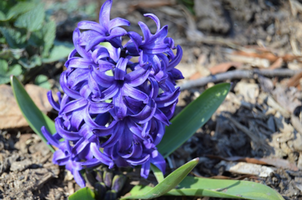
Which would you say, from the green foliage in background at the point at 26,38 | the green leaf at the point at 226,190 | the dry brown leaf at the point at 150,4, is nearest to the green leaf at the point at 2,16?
the green foliage in background at the point at 26,38

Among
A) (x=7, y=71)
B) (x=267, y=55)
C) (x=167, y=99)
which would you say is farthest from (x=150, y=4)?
(x=167, y=99)

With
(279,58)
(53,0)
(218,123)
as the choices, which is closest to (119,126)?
(218,123)

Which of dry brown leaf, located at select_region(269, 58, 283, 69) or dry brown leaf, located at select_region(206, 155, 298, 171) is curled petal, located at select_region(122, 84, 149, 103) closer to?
dry brown leaf, located at select_region(206, 155, 298, 171)

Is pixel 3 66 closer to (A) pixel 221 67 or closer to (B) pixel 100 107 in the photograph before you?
(B) pixel 100 107

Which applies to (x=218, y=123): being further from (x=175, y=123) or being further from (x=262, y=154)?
(x=175, y=123)

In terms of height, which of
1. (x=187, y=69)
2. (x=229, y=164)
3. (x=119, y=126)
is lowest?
(x=229, y=164)

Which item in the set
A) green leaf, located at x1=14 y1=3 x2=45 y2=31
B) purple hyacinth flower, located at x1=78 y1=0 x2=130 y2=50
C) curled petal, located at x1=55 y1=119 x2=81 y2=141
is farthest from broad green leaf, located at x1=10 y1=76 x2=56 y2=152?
green leaf, located at x1=14 y1=3 x2=45 y2=31

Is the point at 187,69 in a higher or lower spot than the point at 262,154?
higher

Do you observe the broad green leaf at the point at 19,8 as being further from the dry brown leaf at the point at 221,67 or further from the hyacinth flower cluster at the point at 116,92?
the dry brown leaf at the point at 221,67
